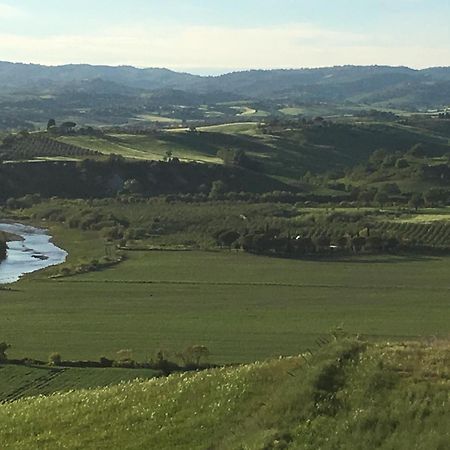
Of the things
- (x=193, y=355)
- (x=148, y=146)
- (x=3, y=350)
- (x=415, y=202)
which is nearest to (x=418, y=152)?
(x=148, y=146)

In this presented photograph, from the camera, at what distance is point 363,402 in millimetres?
16688

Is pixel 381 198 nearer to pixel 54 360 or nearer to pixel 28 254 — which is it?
pixel 28 254

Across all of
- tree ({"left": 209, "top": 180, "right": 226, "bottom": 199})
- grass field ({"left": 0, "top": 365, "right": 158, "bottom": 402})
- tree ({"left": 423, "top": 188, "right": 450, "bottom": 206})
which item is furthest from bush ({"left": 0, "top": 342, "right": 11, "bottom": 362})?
tree ({"left": 209, "top": 180, "right": 226, "bottom": 199})

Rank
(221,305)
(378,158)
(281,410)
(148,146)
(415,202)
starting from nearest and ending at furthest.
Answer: (281,410), (221,305), (415,202), (378,158), (148,146)

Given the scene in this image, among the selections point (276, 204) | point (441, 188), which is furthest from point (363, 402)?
point (441, 188)

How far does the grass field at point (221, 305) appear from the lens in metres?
44.4

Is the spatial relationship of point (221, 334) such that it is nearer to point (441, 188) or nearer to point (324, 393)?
point (324, 393)

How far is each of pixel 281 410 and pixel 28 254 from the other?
65239 millimetres

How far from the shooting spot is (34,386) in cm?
3534

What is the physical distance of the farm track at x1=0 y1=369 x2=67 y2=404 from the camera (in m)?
33.2

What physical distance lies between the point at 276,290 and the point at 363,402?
4271 centimetres

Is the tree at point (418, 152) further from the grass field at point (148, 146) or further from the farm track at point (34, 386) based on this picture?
the farm track at point (34, 386)

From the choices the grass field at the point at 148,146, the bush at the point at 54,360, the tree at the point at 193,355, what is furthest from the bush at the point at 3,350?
the grass field at the point at 148,146

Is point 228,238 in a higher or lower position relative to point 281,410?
lower
